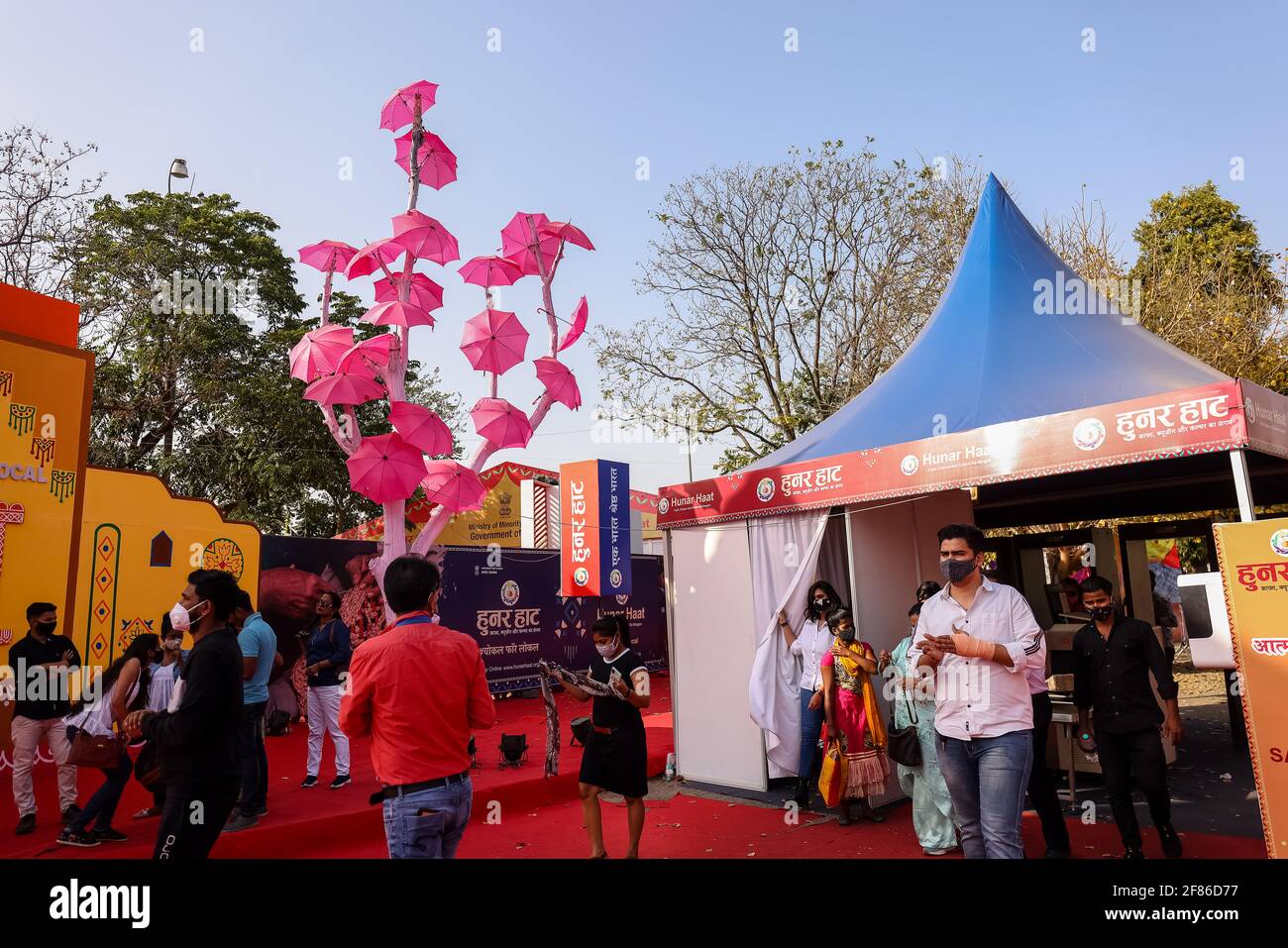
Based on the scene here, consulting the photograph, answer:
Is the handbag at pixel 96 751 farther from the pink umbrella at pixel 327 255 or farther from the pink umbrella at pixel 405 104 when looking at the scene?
the pink umbrella at pixel 405 104

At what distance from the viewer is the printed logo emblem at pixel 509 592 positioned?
14.4 meters

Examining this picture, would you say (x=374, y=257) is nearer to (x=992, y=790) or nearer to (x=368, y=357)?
(x=368, y=357)

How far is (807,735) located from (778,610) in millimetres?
1059

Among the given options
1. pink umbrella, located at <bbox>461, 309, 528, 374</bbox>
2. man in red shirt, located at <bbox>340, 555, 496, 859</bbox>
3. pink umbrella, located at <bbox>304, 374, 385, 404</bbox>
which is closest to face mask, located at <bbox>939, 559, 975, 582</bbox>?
man in red shirt, located at <bbox>340, 555, 496, 859</bbox>

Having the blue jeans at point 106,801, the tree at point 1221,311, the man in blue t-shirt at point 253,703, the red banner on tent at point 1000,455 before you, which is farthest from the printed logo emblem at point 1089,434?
the tree at point 1221,311

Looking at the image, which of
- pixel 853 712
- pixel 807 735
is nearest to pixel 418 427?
pixel 807 735

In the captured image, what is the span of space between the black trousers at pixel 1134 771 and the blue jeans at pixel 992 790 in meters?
1.76

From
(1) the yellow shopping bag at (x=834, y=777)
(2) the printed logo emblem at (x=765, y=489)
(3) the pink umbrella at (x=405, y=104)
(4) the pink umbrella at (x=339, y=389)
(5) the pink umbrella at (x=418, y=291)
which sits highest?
(3) the pink umbrella at (x=405, y=104)

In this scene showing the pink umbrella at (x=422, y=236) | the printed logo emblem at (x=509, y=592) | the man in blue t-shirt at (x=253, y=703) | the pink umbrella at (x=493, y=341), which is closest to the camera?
the man in blue t-shirt at (x=253, y=703)

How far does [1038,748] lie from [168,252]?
19.5m

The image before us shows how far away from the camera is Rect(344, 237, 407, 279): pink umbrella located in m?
8.30

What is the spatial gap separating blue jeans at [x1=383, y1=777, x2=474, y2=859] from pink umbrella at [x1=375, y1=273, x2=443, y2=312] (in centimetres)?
657

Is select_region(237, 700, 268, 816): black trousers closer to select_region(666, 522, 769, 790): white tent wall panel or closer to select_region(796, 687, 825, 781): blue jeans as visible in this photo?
select_region(666, 522, 769, 790): white tent wall panel
